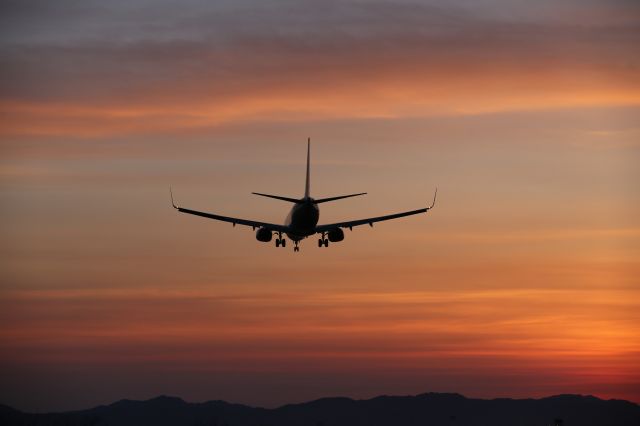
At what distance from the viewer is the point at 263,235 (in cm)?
16488

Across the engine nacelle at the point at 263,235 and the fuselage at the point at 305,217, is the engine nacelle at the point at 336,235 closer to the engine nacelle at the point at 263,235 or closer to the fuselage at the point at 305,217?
the fuselage at the point at 305,217

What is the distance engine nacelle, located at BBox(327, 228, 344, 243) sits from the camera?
521 ft

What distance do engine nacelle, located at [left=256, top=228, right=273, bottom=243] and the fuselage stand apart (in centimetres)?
771

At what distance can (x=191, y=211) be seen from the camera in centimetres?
16875

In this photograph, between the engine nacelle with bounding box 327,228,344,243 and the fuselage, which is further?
the engine nacelle with bounding box 327,228,344,243

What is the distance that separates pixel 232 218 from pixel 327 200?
78.6 feet

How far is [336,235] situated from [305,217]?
24.3ft

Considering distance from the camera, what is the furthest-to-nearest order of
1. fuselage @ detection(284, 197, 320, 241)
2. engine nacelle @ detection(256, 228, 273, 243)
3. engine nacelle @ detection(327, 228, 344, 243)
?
engine nacelle @ detection(256, 228, 273, 243), engine nacelle @ detection(327, 228, 344, 243), fuselage @ detection(284, 197, 320, 241)

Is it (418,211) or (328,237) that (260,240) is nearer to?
(328,237)

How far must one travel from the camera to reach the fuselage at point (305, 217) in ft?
501

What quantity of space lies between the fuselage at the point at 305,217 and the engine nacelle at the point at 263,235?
25.3ft

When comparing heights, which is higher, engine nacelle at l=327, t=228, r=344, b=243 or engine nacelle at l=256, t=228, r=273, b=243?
engine nacelle at l=256, t=228, r=273, b=243

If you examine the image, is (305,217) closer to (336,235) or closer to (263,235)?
(336,235)

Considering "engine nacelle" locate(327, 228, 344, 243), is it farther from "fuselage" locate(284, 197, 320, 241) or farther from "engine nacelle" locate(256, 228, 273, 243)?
"engine nacelle" locate(256, 228, 273, 243)
